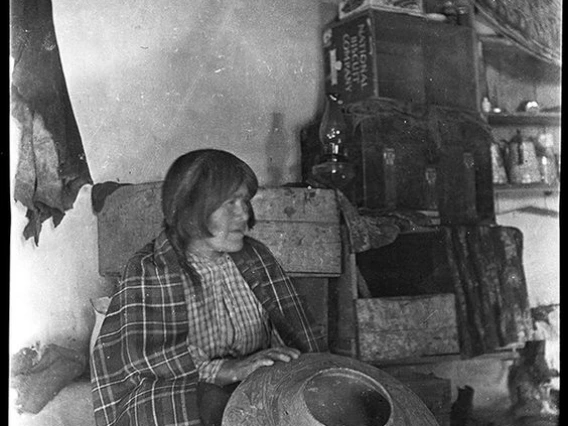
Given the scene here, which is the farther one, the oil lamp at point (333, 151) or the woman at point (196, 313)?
the oil lamp at point (333, 151)

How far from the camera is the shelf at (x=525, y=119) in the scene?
248 centimetres

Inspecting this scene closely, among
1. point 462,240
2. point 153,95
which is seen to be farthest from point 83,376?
point 462,240

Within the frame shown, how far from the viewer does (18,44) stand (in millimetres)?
2223

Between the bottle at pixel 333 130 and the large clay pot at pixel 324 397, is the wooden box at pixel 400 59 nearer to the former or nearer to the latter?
the bottle at pixel 333 130

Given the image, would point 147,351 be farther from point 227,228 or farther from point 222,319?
point 227,228

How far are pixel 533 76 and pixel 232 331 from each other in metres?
1.09

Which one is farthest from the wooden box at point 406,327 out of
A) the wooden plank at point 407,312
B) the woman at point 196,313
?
the woman at point 196,313

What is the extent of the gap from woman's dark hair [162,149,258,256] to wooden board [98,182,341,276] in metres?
0.03

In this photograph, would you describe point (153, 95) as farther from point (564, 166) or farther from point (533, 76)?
point (564, 166)

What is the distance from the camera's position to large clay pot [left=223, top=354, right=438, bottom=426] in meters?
2.14

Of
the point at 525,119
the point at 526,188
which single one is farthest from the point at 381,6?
the point at 526,188

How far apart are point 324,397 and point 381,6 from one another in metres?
0.98

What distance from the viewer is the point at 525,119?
8.32 ft

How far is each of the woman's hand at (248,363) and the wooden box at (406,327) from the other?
0.65ft
